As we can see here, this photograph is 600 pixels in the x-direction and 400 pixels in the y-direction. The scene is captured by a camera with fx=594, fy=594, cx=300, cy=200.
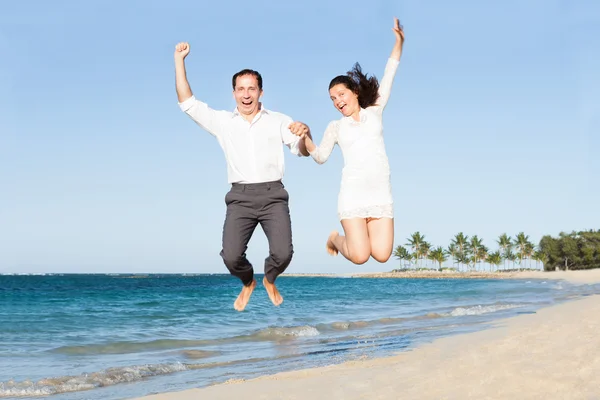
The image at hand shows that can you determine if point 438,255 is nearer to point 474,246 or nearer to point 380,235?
point 474,246

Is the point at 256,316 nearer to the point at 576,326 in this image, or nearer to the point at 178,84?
the point at 576,326

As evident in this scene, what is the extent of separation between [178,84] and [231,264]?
187cm

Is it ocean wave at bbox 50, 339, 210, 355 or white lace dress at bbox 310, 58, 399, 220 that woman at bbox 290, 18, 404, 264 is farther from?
ocean wave at bbox 50, 339, 210, 355

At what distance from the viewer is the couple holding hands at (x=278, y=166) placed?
19.2ft

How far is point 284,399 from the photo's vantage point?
10.9 metres

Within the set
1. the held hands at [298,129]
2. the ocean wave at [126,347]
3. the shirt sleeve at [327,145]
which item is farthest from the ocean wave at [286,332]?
the held hands at [298,129]

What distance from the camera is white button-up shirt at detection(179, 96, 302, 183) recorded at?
5.97 m

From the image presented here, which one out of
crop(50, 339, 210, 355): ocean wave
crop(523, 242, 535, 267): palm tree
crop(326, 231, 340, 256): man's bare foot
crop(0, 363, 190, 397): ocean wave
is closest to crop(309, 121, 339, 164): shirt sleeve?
crop(326, 231, 340, 256): man's bare foot


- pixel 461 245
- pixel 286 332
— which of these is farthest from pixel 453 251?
pixel 286 332

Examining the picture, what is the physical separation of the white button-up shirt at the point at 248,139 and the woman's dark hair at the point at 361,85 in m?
0.94

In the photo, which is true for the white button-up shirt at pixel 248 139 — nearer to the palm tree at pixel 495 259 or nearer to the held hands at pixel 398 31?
the held hands at pixel 398 31

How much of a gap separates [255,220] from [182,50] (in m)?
1.80

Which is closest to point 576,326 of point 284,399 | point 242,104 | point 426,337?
point 426,337

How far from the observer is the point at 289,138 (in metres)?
6.04
